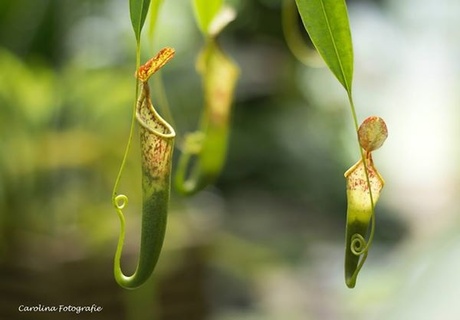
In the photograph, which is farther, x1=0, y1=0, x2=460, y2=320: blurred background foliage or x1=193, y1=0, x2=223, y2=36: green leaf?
x1=0, y1=0, x2=460, y2=320: blurred background foliage

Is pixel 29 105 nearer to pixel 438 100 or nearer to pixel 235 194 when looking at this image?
pixel 235 194

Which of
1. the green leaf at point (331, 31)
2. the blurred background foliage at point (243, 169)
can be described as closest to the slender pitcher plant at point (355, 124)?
the green leaf at point (331, 31)

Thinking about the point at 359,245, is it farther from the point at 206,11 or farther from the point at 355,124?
the point at 206,11

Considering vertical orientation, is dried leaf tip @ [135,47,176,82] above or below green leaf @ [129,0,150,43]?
below

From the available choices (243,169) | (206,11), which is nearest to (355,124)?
(206,11)

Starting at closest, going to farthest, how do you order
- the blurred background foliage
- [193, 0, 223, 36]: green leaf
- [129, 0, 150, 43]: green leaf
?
1. [129, 0, 150, 43]: green leaf
2. [193, 0, 223, 36]: green leaf
3. the blurred background foliage

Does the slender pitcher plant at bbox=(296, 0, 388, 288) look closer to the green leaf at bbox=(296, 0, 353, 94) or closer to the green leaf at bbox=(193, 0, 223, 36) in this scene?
the green leaf at bbox=(296, 0, 353, 94)

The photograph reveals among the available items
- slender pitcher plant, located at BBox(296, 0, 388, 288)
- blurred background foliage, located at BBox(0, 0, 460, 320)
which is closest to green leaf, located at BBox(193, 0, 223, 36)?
slender pitcher plant, located at BBox(296, 0, 388, 288)
